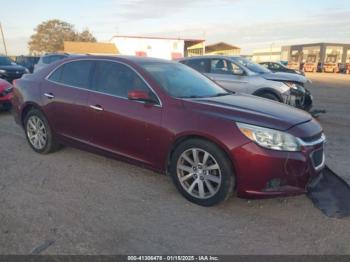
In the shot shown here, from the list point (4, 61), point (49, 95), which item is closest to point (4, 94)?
point (49, 95)

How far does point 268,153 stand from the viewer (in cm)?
337

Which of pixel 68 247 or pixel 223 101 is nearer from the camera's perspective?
pixel 68 247

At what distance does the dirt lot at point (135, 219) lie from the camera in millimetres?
3018

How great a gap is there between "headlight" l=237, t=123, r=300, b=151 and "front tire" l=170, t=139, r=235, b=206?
363 mm

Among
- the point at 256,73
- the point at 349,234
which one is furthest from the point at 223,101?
the point at 256,73

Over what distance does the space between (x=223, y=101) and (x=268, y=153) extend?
40.2 inches

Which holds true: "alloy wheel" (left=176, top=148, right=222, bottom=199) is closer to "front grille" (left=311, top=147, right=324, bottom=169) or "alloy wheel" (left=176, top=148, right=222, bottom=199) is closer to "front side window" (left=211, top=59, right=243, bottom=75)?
"front grille" (left=311, top=147, right=324, bottom=169)

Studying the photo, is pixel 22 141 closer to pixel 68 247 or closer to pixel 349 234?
pixel 68 247

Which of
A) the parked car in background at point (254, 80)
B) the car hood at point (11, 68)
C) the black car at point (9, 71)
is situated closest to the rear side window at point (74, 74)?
the parked car in background at point (254, 80)

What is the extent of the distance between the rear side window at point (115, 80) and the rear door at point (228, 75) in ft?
16.5

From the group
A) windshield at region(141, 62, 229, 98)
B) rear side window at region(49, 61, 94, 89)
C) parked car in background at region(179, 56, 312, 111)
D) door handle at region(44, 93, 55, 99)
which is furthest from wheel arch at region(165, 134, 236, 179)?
parked car in background at region(179, 56, 312, 111)

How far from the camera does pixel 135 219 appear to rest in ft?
11.4

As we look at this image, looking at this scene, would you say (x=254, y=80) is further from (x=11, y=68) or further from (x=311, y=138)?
(x=11, y=68)

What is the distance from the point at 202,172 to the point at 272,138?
2.77 ft
